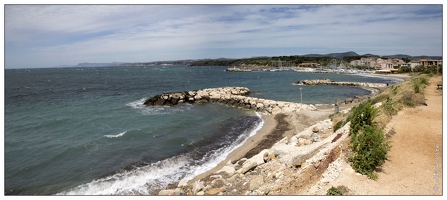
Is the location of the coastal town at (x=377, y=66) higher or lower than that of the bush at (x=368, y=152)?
higher

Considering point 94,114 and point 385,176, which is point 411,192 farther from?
point 94,114

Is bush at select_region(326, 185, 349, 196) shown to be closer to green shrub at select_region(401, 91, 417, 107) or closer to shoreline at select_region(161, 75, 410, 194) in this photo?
shoreline at select_region(161, 75, 410, 194)

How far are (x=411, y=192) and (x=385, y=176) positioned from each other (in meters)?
0.82

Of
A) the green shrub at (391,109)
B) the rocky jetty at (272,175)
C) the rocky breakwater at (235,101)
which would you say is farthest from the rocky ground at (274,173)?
the rocky breakwater at (235,101)

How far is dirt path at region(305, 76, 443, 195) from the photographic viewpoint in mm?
7387

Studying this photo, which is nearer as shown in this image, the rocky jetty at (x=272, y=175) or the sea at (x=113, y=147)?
the rocky jetty at (x=272, y=175)

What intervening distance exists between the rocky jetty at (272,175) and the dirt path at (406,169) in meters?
0.57

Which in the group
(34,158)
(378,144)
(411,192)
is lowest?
(34,158)

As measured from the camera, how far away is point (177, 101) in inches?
1455

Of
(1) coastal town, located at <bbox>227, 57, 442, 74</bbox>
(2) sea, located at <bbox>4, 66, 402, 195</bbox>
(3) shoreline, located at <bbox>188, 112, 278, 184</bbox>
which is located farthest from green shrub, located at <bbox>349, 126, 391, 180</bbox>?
(1) coastal town, located at <bbox>227, 57, 442, 74</bbox>

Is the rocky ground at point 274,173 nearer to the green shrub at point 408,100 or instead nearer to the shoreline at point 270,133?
the shoreline at point 270,133

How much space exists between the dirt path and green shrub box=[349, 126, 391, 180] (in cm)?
20

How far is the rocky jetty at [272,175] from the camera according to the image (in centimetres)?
902
